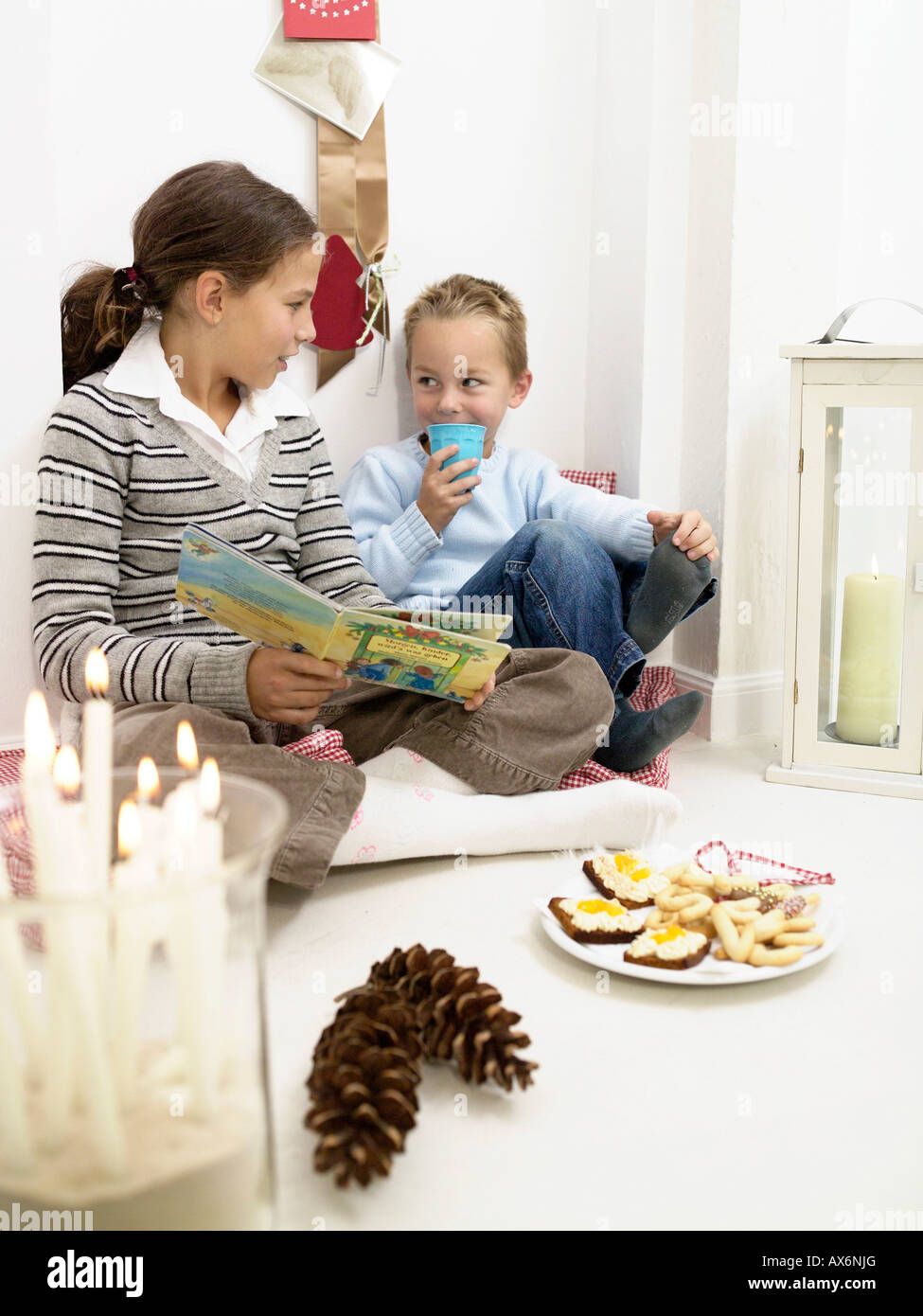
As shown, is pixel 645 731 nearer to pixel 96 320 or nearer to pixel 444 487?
pixel 444 487

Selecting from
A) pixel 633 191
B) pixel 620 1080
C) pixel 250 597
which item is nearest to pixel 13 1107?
pixel 620 1080

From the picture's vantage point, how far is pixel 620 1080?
2.87 feet

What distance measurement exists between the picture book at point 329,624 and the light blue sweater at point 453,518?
1.58ft

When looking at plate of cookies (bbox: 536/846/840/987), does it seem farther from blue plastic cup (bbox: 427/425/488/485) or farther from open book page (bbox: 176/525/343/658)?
blue plastic cup (bbox: 427/425/488/485)

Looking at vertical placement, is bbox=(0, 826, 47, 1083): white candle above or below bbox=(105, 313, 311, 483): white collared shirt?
below

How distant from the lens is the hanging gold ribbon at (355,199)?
1.73 m

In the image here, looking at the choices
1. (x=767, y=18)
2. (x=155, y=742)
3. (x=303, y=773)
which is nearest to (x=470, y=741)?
(x=303, y=773)

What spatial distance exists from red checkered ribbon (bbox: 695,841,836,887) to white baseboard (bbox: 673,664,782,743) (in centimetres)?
59

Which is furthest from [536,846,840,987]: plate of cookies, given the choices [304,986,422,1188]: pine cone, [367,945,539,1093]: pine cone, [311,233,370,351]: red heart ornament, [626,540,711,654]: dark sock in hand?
[311,233,370,351]: red heart ornament

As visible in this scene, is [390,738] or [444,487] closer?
[390,738]

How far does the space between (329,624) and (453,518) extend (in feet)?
2.52

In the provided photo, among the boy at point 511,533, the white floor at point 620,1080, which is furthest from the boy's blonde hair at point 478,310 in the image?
the white floor at point 620,1080

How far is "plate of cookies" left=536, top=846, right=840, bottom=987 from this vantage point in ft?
3.25
